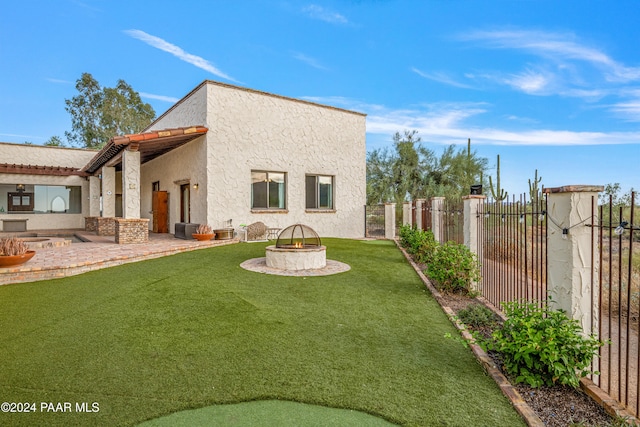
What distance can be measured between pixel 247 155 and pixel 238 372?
440 inches

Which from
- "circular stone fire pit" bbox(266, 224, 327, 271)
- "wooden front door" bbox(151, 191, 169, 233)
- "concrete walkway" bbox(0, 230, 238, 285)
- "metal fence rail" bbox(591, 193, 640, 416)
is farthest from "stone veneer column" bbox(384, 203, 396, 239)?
"wooden front door" bbox(151, 191, 169, 233)

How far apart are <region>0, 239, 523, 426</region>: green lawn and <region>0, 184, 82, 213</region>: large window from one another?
50.3ft

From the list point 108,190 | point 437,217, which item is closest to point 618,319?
point 437,217

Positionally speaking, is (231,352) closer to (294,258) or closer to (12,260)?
(294,258)

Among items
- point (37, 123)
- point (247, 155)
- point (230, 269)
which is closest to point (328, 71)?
point (247, 155)

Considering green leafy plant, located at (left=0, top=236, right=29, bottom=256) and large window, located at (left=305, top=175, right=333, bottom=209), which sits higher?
large window, located at (left=305, top=175, right=333, bottom=209)

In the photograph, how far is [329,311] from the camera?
489 cm

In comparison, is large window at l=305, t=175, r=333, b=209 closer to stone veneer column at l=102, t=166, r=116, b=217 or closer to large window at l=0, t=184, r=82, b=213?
stone veneer column at l=102, t=166, r=116, b=217

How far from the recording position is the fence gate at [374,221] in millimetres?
16844

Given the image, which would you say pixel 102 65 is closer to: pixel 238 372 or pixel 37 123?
pixel 37 123

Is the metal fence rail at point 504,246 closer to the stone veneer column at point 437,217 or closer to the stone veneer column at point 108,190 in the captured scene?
the stone veneer column at point 437,217

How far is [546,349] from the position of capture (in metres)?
2.84

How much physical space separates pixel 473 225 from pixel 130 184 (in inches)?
409

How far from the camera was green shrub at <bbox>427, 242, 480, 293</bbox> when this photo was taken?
5.95m
